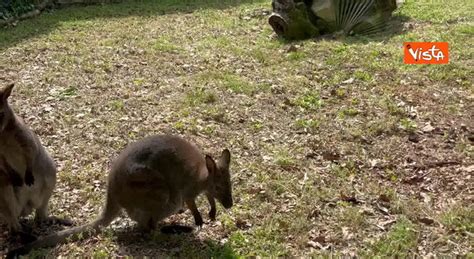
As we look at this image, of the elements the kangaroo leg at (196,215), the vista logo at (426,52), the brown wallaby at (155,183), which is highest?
the brown wallaby at (155,183)

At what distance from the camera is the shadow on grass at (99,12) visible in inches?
413

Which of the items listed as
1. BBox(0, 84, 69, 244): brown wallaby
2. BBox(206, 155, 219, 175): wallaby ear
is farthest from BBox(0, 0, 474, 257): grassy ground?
BBox(206, 155, 219, 175): wallaby ear

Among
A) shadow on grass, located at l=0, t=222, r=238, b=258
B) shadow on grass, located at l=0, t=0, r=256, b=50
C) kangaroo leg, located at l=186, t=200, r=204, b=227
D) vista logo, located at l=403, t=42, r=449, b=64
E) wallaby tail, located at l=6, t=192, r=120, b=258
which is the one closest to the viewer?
wallaby tail, located at l=6, t=192, r=120, b=258

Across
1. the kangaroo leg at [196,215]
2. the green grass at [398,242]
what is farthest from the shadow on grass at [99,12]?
the green grass at [398,242]

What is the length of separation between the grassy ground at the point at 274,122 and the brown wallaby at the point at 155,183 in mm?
149

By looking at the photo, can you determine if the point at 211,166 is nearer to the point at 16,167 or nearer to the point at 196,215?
the point at 196,215

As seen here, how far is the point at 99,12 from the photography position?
12.3 meters

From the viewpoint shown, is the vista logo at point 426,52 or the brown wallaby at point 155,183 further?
the vista logo at point 426,52

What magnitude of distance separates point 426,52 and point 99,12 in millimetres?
7065

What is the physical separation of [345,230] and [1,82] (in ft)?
18.4

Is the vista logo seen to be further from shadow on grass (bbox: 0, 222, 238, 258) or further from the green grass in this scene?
shadow on grass (bbox: 0, 222, 238, 258)

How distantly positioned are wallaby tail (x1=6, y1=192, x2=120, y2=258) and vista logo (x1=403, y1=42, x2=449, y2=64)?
526cm

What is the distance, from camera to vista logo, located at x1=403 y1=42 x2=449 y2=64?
803 cm

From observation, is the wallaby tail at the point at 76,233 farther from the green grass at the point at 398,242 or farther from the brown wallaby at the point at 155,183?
the green grass at the point at 398,242
